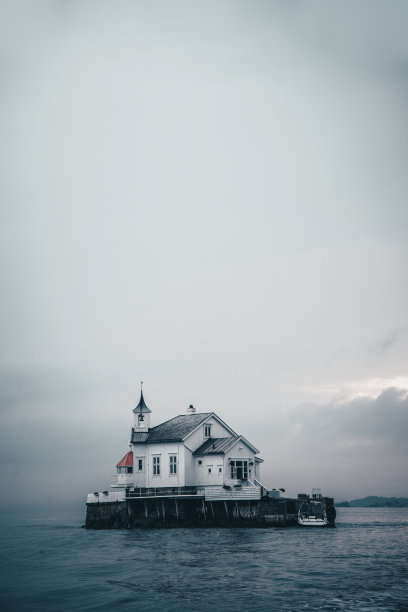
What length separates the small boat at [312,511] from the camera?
5850cm

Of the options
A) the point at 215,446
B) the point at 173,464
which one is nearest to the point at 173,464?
the point at 173,464

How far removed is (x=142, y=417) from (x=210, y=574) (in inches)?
1439

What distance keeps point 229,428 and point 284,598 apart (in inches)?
1658

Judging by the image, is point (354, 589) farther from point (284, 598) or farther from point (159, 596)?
point (159, 596)

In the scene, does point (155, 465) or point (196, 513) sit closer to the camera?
point (196, 513)

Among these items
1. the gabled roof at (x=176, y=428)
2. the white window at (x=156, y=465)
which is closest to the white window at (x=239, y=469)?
the gabled roof at (x=176, y=428)

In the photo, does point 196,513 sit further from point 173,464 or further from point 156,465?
point 156,465

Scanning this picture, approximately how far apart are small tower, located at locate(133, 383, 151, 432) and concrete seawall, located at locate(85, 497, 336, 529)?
831cm

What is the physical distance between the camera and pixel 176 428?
6694 centimetres

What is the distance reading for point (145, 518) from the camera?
200 ft

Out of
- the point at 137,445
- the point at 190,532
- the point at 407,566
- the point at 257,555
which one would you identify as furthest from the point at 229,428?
the point at 407,566

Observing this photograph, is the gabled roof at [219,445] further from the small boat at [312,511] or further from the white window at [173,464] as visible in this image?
the small boat at [312,511]

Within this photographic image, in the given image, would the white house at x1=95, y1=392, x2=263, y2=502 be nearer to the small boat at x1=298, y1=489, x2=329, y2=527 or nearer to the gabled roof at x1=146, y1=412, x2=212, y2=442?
the gabled roof at x1=146, y1=412, x2=212, y2=442

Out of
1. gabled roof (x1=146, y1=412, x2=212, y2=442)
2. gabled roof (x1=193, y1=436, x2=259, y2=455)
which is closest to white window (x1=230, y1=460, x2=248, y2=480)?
gabled roof (x1=193, y1=436, x2=259, y2=455)
